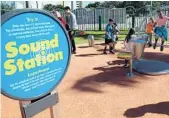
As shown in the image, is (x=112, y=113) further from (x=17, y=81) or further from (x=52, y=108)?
(x=17, y=81)

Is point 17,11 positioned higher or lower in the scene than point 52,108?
higher

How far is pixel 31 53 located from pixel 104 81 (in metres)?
5.26

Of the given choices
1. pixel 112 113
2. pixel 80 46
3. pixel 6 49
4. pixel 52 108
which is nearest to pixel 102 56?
pixel 80 46

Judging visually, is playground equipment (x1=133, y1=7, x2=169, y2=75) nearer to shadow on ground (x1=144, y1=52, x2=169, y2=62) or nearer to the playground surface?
the playground surface

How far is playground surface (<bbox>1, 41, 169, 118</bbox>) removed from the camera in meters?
5.46

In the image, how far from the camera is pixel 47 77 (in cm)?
262

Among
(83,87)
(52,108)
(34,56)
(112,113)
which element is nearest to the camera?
(34,56)

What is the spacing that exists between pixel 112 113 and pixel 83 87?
67.9 inches

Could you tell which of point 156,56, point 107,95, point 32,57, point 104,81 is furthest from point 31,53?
point 156,56

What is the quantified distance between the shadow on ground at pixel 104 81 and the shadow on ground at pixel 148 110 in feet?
→ 4.28

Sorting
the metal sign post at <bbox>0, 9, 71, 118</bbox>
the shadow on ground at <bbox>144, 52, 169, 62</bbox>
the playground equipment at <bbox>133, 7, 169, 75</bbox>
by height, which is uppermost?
the metal sign post at <bbox>0, 9, 71, 118</bbox>

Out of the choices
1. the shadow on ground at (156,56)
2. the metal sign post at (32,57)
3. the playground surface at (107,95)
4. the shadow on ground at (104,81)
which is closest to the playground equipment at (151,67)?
the playground surface at (107,95)

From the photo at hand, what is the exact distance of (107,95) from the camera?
21.0ft

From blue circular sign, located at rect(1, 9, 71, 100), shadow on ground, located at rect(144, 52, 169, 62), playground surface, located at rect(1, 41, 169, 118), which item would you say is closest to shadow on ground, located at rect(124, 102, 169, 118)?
playground surface, located at rect(1, 41, 169, 118)
